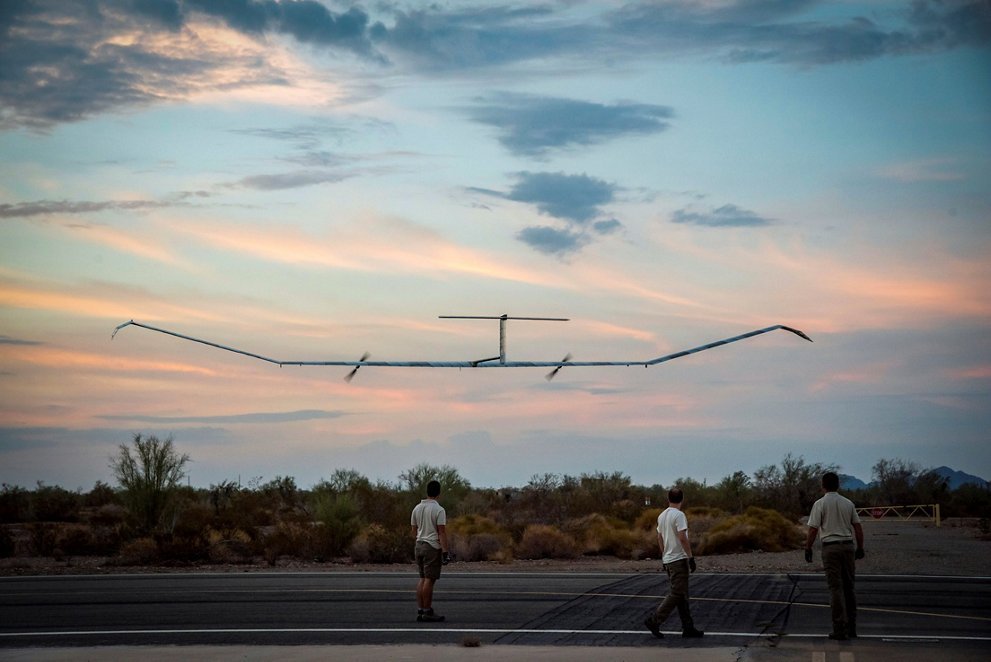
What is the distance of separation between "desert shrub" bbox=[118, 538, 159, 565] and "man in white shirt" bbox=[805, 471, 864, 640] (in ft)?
79.8

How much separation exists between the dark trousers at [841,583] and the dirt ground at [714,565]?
13.9 metres

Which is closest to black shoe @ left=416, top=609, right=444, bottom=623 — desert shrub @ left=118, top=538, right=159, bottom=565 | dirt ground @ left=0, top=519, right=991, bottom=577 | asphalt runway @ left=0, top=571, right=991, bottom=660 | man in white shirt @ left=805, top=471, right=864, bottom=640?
asphalt runway @ left=0, top=571, right=991, bottom=660

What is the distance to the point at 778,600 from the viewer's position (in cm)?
2141

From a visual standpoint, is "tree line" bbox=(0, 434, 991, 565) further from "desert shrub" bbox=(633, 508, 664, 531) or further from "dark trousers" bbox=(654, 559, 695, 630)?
"dark trousers" bbox=(654, 559, 695, 630)

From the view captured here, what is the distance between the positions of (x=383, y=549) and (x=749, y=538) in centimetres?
1251

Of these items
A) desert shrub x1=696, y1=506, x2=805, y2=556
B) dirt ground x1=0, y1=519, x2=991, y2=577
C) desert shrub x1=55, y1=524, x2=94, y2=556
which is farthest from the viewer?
desert shrub x1=55, y1=524, x2=94, y2=556

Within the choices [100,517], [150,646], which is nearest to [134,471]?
[100,517]

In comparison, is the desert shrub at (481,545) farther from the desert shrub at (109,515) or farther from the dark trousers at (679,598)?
the dark trousers at (679,598)

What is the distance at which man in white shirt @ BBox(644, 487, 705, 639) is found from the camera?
1642cm

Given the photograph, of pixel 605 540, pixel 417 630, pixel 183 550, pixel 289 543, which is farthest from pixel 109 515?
pixel 417 630

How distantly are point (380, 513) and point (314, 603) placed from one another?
28547mm

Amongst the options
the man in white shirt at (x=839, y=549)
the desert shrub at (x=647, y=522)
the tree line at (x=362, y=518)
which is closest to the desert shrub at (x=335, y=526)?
the tree line at (x=362, y=518)

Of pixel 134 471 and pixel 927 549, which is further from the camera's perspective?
pixel 134 471

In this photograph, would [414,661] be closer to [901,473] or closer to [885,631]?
[885,631]
